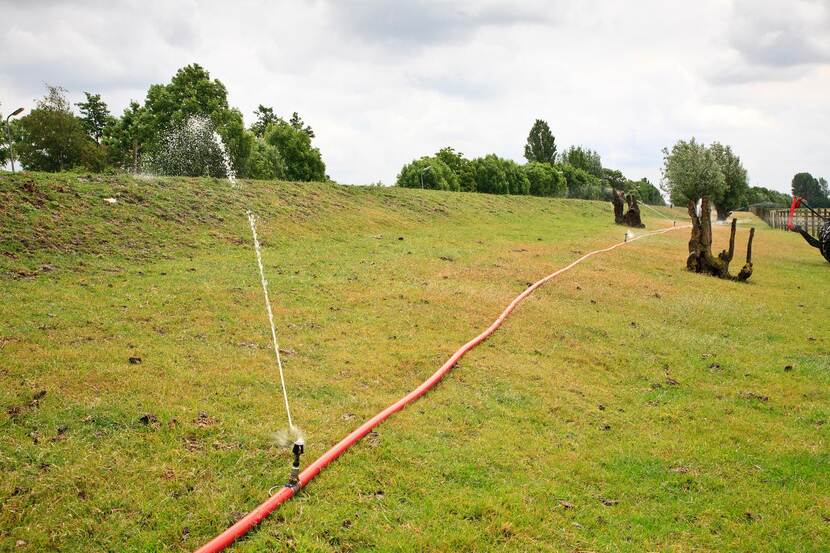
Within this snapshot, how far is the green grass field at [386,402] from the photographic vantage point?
5.18 meters

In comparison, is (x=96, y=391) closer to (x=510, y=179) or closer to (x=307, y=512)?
(x=307, y=512)

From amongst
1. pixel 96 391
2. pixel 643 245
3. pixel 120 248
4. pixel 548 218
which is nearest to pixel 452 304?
pixel 96 391

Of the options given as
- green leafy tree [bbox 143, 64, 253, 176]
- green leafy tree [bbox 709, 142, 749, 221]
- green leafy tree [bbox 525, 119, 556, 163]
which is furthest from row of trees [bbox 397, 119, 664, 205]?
green leafy tree [bbox 143, 64, 253, 176]

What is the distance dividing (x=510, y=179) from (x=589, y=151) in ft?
167

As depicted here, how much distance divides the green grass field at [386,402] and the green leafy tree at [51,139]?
39347 mm

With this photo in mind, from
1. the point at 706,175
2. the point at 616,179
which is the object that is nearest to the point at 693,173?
the point at 706,175

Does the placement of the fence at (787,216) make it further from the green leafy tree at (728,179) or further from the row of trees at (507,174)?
the row of trees at (507,174)

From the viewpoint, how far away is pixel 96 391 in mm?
6938

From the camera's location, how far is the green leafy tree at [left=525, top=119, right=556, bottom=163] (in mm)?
112188

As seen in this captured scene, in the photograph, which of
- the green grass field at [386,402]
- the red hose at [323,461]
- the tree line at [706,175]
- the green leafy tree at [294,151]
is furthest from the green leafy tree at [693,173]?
the red hose at [323,461]

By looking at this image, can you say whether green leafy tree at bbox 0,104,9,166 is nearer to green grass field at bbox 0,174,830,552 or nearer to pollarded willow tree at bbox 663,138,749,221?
green grass field at bbox 0,174,830,552

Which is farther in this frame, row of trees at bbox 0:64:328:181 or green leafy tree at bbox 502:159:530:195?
green leafy tree at bbox 502:159:530:195

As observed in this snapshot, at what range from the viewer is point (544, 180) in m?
94.8

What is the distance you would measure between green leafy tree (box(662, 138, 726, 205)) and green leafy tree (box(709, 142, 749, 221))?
2.04 m
